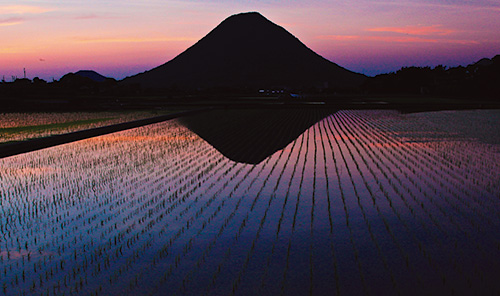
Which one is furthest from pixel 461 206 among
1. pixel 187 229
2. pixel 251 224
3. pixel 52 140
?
pixel 52 140

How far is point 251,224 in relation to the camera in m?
7.29

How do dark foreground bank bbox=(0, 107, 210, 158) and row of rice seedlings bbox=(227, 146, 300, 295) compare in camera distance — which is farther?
dark foreground bank bbox=(0, 107, 210, 158)

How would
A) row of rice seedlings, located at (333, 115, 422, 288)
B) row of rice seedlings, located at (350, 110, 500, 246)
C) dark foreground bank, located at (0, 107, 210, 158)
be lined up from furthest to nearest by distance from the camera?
dark foreground bank, located at (0, 107, 210, 158) < row of rice seedlings, located at (350, 110, 500, 246) < row of rice seedlings, located at (333, 115, 422, 288)

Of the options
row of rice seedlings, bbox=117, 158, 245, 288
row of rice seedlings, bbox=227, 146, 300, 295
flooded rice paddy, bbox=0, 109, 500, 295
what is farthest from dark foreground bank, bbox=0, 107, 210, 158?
row of rice seedlings, bbox=117, 158, 245, 288

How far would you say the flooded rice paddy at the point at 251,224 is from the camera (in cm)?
509

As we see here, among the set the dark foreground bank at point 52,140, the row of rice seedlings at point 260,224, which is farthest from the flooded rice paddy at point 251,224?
the dark foreground bank at point 52,140

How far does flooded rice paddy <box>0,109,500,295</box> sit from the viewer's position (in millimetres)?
5086

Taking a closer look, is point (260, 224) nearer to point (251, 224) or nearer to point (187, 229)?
point (251, 224)

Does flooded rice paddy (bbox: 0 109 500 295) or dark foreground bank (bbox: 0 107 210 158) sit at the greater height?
flooded rice paddy (bbox: 0 109 500 295)

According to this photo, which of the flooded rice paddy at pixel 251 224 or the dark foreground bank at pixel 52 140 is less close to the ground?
the flooded rice paddy at pixel 251 224

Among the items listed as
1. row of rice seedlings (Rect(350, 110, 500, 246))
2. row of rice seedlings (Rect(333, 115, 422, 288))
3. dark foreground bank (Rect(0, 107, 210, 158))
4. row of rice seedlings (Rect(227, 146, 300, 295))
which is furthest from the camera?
dark foreground bank (Rect(0, 107, 210, 158))

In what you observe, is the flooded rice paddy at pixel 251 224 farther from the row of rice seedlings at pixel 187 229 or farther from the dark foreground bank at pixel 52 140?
the dark foreground bank at pixel 52 140

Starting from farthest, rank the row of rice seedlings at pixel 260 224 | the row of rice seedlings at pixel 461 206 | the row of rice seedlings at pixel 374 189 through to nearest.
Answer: the row of rice seedlings at pixel 461 206, the row of rice seedlings at pixel 374 189, the row of rice seedlings at pixel 260 224

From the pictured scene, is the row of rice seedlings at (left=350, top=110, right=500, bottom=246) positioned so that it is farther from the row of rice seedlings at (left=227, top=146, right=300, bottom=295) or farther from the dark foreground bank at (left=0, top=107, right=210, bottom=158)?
the dark foreground bank at (left=0, top=107, right=210, bottom=158)
